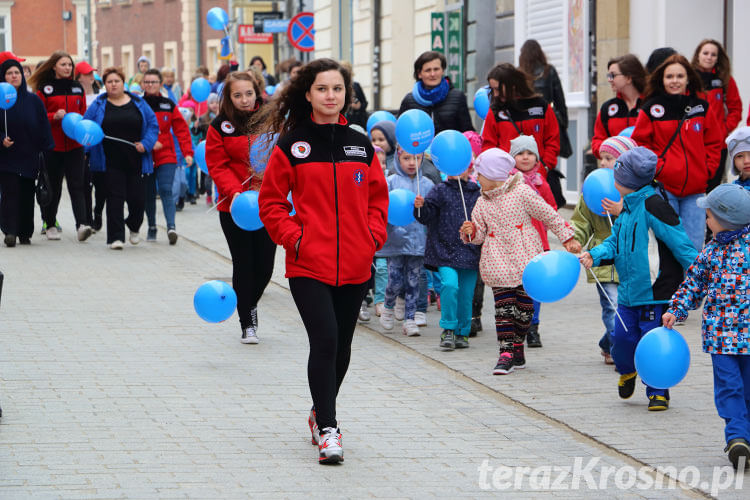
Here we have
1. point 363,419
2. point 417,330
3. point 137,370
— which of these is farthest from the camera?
point 417,330

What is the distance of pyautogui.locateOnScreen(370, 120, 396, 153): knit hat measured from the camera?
1047 centimetres

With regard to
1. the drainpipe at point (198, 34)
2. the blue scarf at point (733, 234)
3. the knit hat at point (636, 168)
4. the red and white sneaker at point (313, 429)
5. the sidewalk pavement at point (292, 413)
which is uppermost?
the drainpipe at point (198, 34)

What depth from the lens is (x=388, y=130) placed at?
10.5m

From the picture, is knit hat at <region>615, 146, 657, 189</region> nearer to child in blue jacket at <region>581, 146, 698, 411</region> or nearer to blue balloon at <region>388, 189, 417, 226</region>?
child in blue jacket at <region>581, 146, 698, 411</region>

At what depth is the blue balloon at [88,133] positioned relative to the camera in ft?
47.0

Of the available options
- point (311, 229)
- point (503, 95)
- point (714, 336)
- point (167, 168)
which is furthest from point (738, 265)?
point (167, 168)

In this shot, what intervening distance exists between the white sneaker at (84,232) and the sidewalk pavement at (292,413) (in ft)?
15.4

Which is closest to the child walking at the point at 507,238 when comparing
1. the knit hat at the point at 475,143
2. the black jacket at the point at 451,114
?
the knit hat at the point at 475,143

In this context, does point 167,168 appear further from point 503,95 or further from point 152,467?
point 152,467

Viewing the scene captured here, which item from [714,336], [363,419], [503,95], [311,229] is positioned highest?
[503,95]

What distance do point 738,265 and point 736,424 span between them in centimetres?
72

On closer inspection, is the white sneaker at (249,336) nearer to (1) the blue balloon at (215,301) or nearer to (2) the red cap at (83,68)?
(1) the blue balloon at (215,301)

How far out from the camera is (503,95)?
10859 mm

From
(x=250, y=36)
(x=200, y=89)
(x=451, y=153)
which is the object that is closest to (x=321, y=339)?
(x=451, y=153)
